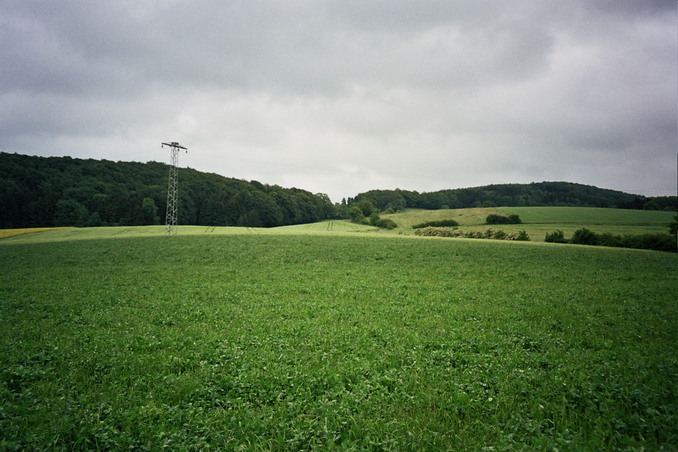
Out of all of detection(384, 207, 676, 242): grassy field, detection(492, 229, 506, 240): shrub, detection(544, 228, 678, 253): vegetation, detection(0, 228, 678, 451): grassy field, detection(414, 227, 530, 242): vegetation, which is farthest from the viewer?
detection(384, 207, 676, 242): grassy field

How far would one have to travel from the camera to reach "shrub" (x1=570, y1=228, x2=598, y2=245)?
59500mm

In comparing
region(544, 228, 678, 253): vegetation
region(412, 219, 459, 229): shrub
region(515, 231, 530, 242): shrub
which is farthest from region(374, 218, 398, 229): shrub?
region(544, 228, 678, 253): vegetation

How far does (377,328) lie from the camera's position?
444 inches

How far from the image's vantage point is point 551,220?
8844 cm

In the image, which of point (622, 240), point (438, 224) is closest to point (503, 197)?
point (438, 224)

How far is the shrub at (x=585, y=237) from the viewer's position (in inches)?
2343

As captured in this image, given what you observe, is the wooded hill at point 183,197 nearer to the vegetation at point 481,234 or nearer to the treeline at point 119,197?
the treeline at point 119,197

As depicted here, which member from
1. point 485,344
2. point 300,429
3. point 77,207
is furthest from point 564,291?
point 77,207

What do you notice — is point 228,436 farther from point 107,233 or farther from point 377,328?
point 107,233

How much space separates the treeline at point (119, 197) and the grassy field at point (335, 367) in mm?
80785

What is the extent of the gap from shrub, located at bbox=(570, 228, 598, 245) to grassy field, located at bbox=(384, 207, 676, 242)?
16.1 feet

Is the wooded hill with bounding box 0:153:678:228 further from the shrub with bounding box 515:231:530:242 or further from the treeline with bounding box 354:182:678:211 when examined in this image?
the shrub with bounding box 515:231:530:242

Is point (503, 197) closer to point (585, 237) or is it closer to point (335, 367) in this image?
point (585, 237)

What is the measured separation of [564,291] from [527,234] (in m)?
58.0
